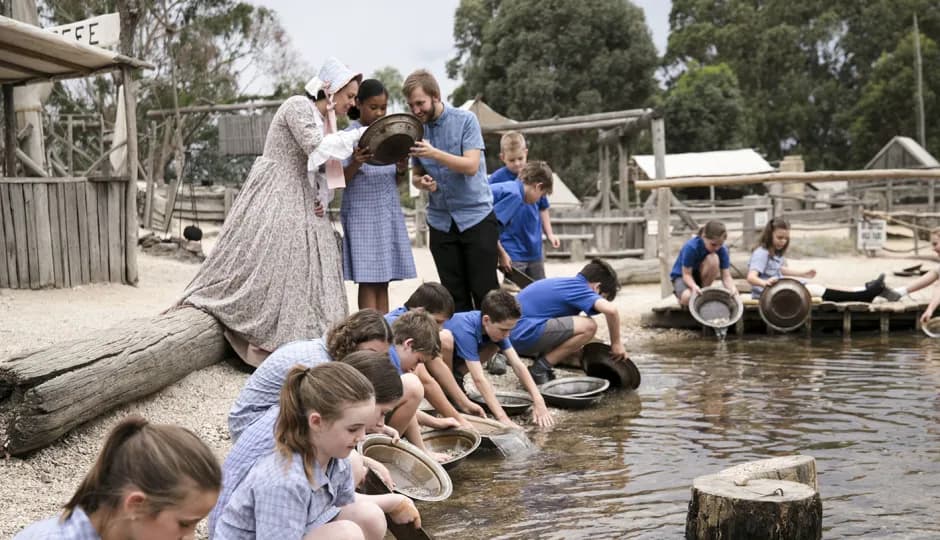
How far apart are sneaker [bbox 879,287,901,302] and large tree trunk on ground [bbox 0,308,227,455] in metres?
7.47

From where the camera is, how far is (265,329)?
19.7 feet

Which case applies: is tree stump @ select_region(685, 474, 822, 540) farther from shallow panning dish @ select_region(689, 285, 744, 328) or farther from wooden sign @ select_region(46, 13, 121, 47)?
wooden sign @ select_region(46, 13, 121, 47)

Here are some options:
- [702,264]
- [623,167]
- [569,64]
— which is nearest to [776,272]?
[702,264]

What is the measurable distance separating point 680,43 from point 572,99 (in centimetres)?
1667

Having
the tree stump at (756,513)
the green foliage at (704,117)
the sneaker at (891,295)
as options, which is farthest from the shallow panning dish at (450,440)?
the green foliage at (704,117)

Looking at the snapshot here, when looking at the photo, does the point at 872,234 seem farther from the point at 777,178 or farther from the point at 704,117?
the point at 704,117

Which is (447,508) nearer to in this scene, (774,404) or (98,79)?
(774,404)

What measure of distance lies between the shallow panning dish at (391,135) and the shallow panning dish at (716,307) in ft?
15.5

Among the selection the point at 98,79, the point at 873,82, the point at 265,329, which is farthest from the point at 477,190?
the point at 873,82

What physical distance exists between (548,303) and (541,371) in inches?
19.5

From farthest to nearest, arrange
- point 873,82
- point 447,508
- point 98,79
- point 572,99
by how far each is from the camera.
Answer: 1. point 873,82
2. point 572,99
3. point 98,79
4. point 447,508

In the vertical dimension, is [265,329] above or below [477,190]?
below

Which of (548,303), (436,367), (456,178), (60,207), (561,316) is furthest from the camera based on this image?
(60,207)

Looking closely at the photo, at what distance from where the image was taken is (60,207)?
8969mm
